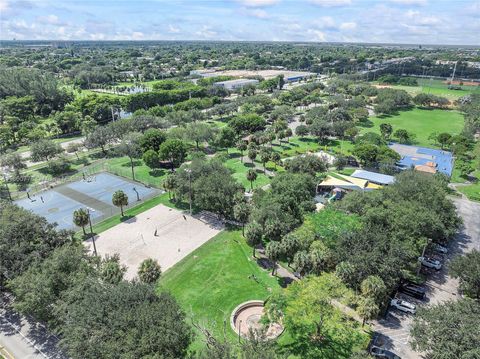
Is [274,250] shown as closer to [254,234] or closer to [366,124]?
[254,234]

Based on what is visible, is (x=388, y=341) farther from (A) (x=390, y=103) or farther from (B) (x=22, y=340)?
(A) (x=390, y=103)

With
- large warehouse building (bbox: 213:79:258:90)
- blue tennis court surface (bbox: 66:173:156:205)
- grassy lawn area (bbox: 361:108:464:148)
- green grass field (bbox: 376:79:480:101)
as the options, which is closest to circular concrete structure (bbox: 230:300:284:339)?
blue tennis court surface (bbox: 66:173:156:205)

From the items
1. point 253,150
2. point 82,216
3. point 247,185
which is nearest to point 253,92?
point 253,150

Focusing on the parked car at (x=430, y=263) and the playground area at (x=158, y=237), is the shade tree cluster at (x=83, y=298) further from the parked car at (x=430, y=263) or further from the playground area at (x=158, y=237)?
the parked car at (x=430, y=263)

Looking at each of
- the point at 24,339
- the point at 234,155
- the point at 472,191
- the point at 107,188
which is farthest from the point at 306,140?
the point at 24,339

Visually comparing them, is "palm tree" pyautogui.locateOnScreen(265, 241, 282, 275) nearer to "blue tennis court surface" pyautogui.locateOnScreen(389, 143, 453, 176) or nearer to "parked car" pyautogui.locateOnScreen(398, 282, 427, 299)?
"parked car" pyautogui.locateOnScreen(398, 282, 427, 299)

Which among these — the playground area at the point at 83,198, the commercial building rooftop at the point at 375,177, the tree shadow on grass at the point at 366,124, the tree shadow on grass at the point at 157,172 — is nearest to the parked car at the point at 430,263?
the commercial building rooftop at the point at 375,177

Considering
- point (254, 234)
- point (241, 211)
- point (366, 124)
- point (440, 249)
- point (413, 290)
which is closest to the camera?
point (413, 290)
